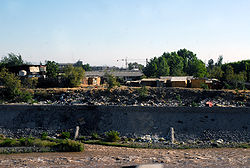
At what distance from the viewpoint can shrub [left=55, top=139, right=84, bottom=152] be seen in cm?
2067

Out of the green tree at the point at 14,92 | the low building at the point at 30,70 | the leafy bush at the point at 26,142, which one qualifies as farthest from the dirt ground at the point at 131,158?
the low building at the point at 30,70

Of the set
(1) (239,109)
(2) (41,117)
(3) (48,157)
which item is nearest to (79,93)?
(2) (41,117)

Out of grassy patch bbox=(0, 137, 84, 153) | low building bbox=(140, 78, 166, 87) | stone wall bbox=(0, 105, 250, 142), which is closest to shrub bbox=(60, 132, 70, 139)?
grassy patch bbox=(0, 137, 84, 153)

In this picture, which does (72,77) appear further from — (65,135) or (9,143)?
(9,143)

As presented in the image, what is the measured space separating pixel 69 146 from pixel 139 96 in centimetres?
1340

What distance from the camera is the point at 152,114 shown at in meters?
25.7

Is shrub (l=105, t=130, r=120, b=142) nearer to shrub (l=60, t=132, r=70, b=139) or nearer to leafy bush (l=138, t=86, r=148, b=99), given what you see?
shrub (l=60, t=132, r=70, b=139)

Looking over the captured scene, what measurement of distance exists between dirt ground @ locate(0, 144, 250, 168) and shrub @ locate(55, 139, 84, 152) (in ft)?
1.98

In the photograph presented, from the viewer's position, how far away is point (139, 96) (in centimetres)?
3206

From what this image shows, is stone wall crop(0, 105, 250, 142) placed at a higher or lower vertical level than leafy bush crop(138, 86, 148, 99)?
lower

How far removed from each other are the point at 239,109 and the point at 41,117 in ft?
66.0

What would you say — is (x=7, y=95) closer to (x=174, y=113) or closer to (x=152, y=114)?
(x=152, y=114)

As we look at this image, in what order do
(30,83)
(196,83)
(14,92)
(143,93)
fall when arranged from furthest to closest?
1. (30,83)
2. (196,83)
3. (14,92)
4. (143,93)

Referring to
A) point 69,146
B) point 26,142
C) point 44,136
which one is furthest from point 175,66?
point 26,142
